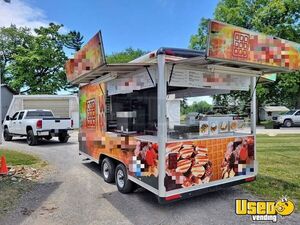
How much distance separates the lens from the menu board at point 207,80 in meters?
4.89

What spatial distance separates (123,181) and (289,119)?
24.2 metres

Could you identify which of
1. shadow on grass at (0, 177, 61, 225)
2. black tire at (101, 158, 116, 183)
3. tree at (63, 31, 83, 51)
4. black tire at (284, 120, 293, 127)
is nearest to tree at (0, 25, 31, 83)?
tree at (63, 31, 83, 51)

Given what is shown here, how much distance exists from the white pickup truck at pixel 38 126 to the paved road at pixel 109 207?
757cm

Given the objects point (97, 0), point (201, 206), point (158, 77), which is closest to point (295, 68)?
point (158, 77)

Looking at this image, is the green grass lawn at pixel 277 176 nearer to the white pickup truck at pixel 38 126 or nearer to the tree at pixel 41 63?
the white pickup truck at pixel 38 126

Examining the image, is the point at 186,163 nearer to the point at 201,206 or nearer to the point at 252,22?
the point at 201,206

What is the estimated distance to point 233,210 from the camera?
16.4 ft

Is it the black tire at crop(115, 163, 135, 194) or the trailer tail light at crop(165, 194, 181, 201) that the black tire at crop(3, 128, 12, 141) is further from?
the trailer tail light at crop(165, 194, 181, 201)

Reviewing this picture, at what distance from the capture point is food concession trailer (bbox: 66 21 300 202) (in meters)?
4.62

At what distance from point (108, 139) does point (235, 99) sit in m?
3.14

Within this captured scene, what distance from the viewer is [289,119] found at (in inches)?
1029

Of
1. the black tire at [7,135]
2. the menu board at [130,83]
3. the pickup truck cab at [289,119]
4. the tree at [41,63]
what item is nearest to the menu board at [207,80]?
the menu board at [130,83]

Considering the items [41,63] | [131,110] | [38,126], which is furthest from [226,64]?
[41,63]

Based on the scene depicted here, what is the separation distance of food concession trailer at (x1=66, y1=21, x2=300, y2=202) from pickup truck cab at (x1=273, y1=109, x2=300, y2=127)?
870 inches
